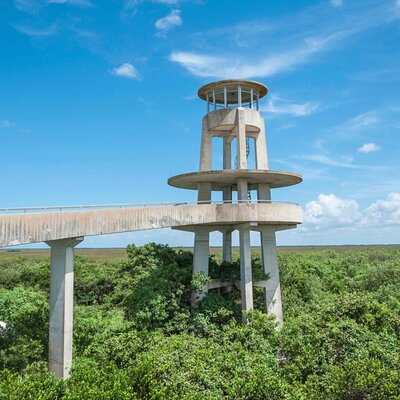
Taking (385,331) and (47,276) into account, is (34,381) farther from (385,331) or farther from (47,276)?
(47,276)

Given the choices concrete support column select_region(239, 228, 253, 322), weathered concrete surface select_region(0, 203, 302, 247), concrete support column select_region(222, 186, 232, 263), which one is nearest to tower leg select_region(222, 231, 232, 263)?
concrete support column select_region(222, 186, 232, 263)

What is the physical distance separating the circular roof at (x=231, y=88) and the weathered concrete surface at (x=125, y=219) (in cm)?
1000

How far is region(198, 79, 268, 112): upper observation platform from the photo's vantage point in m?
32.7

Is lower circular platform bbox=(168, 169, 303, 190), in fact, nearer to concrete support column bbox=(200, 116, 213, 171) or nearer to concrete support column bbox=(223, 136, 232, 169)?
concrete support column bbox=(200, 116, 213, 171)

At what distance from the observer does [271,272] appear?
32.9 m

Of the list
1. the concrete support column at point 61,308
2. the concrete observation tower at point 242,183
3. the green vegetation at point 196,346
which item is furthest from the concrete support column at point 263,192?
the concrete support column at point 61,308

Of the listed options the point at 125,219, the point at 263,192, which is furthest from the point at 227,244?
the point at 125,219

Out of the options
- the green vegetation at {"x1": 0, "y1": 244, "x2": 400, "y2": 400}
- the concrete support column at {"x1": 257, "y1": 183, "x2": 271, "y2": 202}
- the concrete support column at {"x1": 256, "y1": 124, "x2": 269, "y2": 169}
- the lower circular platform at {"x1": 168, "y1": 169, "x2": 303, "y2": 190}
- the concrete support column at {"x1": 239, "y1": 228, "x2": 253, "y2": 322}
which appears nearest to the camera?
the green vegetation at {"x1": 0, "y1": 244, "x2": 400, "y2": 400}

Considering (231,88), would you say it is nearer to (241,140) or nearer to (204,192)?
(241,140)

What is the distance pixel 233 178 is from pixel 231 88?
757 cm

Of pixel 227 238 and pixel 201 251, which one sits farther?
pixel 227 238

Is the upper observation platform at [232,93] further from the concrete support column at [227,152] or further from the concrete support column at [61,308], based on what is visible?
the concrete support column at [61,308]

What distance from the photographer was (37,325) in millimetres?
23703

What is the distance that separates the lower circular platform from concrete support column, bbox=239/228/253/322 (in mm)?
3990
